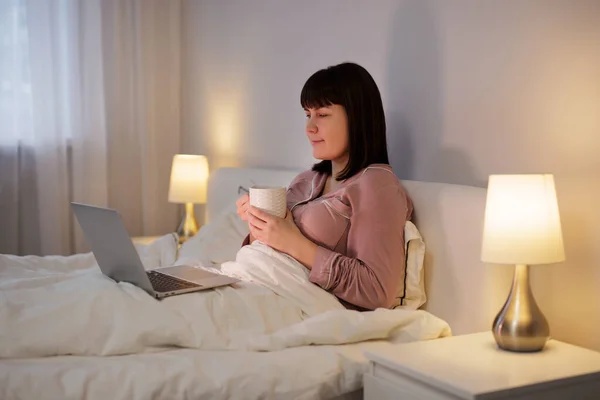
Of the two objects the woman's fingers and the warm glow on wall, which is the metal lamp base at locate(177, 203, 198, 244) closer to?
the warm glow on wall

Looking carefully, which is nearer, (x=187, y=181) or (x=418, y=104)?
(x=418, y=104)

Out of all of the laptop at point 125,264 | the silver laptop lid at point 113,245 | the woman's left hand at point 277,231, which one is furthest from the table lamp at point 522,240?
the silver laptop lid at point 113,245

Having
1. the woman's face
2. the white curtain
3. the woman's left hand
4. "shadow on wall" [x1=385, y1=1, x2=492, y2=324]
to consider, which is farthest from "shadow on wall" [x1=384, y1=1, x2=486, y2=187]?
the white curtain

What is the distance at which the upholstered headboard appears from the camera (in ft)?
6.17

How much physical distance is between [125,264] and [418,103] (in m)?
1.03

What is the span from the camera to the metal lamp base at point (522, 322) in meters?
1.64

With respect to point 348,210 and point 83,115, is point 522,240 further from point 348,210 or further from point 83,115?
point 83,115

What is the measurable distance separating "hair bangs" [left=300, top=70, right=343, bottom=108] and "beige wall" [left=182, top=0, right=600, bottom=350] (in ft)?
1.06

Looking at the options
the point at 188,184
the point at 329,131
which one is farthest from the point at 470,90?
the point at 188,184

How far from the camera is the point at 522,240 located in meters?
1.63

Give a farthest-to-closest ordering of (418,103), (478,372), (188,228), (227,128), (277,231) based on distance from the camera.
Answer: (227,128) < (188,228) < (418,103) < (277,231) < (478,372)

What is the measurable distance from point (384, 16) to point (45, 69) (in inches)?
73.3

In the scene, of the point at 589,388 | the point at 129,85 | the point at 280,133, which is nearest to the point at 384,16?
the point at 280,133

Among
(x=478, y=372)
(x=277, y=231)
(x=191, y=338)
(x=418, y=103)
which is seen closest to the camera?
(x=478, y=372)
